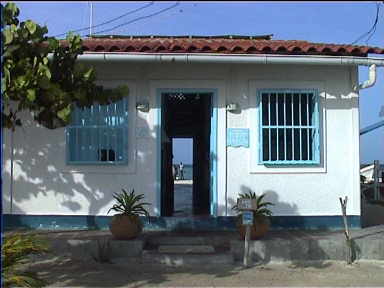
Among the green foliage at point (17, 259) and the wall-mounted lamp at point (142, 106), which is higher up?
the wall-mounted lamp at point (142, 106)

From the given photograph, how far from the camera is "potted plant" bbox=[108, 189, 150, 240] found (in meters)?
8.99

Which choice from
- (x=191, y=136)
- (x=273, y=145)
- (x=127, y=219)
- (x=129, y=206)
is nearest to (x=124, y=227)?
(x=127, y=219)

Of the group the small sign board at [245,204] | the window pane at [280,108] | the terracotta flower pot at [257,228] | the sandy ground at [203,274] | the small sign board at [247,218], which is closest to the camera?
the sandy ground at [203,274]

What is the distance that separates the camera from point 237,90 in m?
10.5

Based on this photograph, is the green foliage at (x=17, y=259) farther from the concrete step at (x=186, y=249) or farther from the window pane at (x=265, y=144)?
the window pane at (x=265, y=144)

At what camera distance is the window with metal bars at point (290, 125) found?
1043 cm

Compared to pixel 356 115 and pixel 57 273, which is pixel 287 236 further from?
pixel 57 273

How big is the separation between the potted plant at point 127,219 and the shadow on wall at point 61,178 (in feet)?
2.84

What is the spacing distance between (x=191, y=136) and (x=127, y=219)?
8635 millimetres

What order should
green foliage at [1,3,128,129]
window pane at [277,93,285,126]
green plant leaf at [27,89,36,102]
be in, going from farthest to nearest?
window pane at [277,93,285,126], green foliage at [1,3,128,129], green plant leaf at [27,89,36,102]

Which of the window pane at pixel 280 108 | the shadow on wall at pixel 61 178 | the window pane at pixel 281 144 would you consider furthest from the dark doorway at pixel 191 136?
the window pane at pixel 281 144

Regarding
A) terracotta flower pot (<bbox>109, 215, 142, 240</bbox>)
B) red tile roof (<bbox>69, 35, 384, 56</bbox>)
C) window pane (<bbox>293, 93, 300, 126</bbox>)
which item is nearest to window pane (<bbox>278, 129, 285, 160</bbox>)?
window pane (<bbox>293, 93, 300, 126</bbox>)

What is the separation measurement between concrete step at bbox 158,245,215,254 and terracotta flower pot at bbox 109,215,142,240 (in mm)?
515

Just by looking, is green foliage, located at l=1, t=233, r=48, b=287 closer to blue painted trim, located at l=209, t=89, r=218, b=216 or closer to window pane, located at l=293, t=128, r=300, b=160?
blue painted trim, located at l=209, t=89, r=218, b=216
